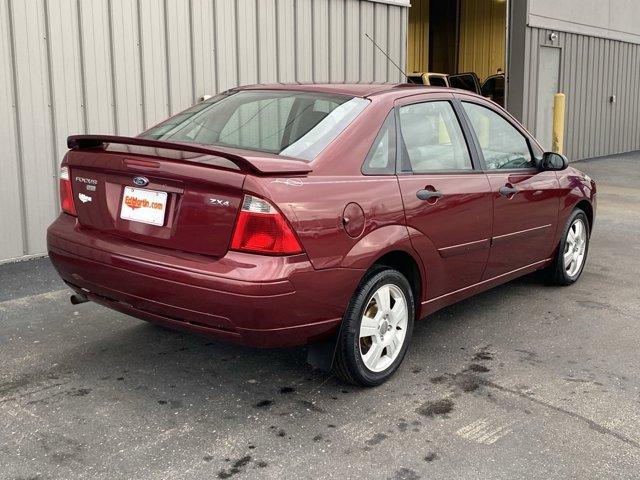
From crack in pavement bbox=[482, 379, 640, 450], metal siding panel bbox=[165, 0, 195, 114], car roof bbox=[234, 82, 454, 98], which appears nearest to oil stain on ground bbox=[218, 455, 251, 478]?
crack in pavement bbox=[482, 379, 640, 450]

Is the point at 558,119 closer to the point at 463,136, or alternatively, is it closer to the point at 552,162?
the point at 552,162

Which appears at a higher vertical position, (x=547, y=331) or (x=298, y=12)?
(x=298, y=12)

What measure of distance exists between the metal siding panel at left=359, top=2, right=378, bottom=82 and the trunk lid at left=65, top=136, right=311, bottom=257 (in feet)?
20.8

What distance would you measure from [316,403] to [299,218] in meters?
0.98

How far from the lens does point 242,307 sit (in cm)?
312

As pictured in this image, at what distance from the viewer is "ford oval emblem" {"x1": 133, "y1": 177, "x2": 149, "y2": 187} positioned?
11.1 feet

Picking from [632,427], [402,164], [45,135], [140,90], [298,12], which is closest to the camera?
[632,427]

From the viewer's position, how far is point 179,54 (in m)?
7.43

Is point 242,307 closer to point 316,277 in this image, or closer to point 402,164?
point 316,277

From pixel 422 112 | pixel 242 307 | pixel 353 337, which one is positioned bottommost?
pixel 353 337

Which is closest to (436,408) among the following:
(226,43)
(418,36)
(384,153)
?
(384,153)

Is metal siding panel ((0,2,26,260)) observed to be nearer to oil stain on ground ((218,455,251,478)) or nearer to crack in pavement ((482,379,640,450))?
oil stain on ground ((218,455,251,478))

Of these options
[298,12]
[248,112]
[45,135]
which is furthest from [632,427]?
[298,12]

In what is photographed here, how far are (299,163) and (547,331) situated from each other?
7.54ft
